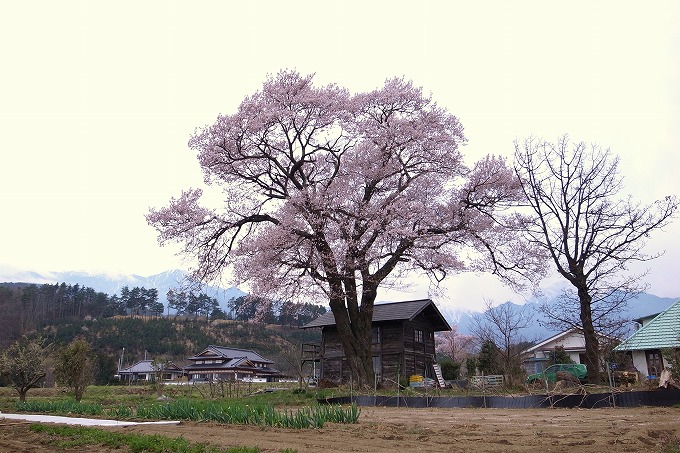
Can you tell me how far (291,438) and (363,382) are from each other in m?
12.5

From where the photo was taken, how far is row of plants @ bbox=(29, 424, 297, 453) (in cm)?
709

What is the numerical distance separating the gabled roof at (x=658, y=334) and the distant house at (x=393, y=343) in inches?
445

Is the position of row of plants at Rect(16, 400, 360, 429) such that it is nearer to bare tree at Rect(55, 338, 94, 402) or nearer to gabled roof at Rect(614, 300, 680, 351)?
bare tree at Rect(55, 338, 94, 402)

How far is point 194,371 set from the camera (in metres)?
66.2

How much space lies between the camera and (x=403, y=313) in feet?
101

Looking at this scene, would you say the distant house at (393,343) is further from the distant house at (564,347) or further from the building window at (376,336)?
the distant house at (564,347)

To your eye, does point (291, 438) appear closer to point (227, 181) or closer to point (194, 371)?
point (227, 181)

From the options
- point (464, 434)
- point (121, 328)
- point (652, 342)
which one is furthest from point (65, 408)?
point (121, 328)

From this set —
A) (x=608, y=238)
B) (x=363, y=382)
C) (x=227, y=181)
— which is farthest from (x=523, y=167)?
(x=227, y=181)

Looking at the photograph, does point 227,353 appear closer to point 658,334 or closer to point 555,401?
point 658,334

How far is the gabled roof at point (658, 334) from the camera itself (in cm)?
2095

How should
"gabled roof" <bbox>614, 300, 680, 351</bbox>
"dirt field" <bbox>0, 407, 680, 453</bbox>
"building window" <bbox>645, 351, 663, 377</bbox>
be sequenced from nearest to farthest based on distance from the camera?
"dirt field" <bbox>0, 407, 680, 453</bbox>, "gabled roof" <bbox>614, 300, 680, 351</bbox>, "building window" <bbox>645, 351, 663, 377</bbox>

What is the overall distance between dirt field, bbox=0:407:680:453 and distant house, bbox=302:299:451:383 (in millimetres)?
19103

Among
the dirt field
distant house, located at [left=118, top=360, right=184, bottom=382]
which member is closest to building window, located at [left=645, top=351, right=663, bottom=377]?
the dirt field
